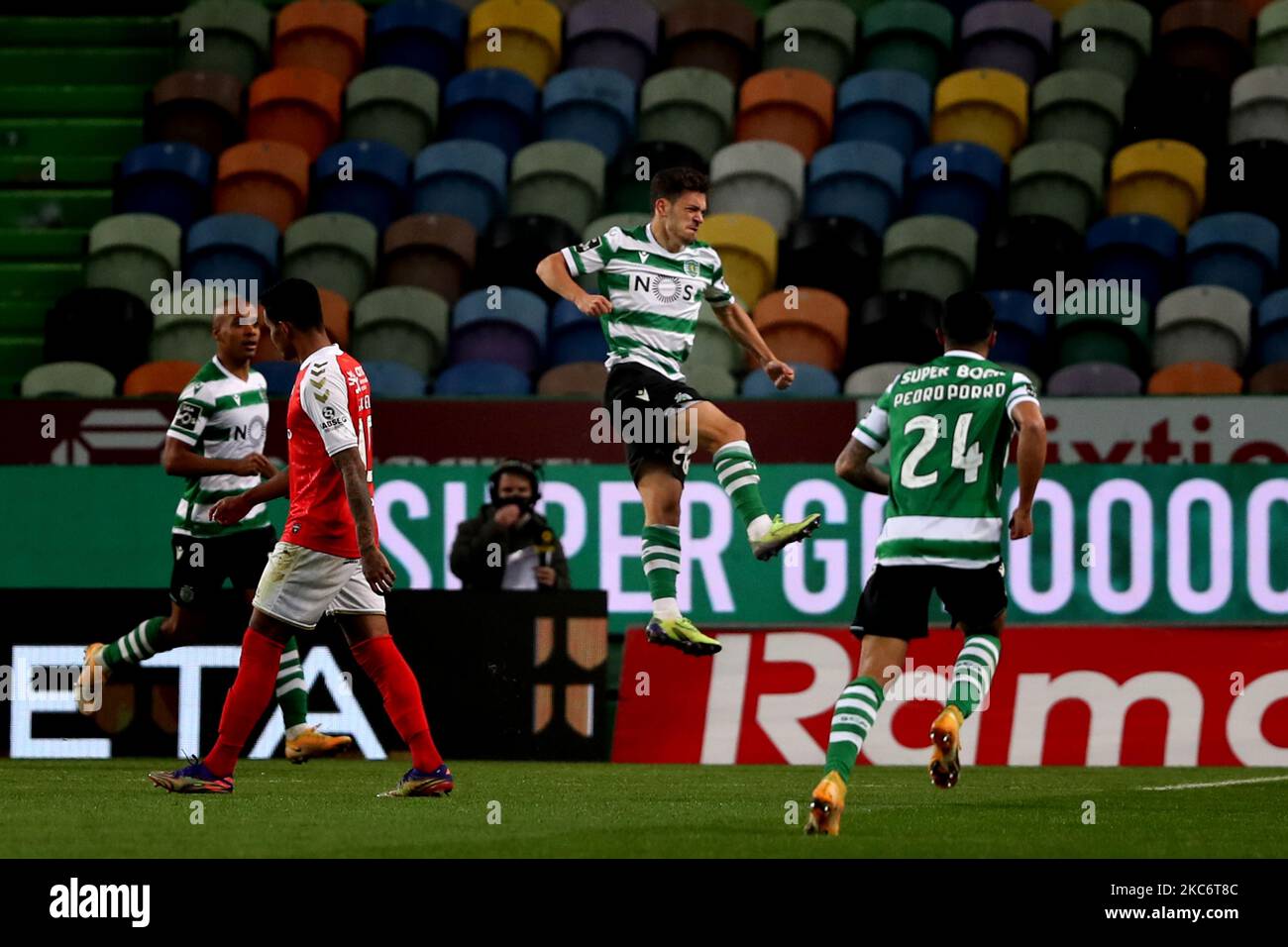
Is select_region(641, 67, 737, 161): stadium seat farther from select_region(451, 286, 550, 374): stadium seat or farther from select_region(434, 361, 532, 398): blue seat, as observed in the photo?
select_region(434, 361, 532, 398): blue seat

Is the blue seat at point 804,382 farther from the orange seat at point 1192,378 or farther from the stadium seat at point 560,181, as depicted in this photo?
the stadium seat at point 560,181

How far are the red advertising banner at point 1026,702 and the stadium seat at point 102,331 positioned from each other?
16.7ft

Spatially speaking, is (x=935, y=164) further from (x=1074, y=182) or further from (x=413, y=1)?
(x=413, y=1)

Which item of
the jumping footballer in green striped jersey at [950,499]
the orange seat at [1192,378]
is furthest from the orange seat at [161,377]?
the jumping footballer in green striped jersey at [950,499]

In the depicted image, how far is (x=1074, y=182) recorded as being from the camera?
52.6ft

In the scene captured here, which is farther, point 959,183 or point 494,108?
point 494,108

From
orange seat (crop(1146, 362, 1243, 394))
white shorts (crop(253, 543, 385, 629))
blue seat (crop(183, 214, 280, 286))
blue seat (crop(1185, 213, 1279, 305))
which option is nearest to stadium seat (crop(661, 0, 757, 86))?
blue seat (crop(183, 214, 280, 286))

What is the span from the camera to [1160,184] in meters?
16.0

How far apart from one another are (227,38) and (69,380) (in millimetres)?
4677

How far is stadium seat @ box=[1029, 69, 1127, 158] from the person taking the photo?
54.7 ft

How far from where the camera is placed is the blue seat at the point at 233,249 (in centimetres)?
1565

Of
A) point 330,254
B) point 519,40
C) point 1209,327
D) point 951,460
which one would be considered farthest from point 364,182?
point 951,460

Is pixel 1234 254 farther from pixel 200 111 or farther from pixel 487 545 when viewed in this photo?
pixel 200 111
